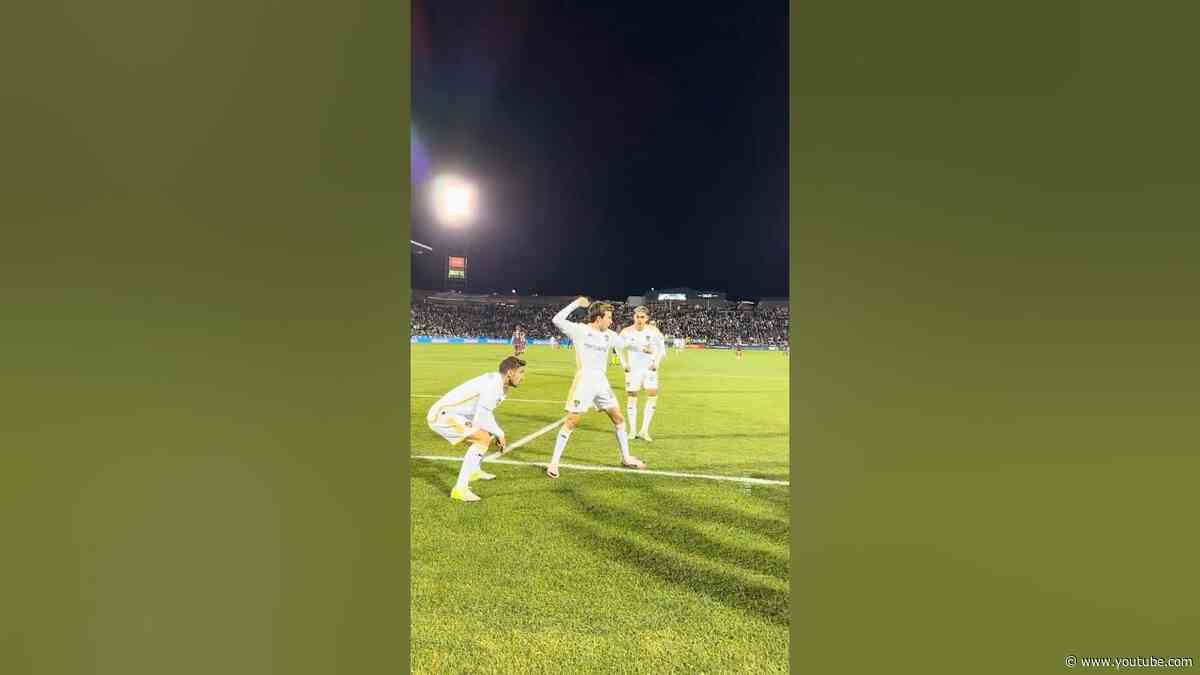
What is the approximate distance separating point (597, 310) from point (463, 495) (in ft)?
5.50

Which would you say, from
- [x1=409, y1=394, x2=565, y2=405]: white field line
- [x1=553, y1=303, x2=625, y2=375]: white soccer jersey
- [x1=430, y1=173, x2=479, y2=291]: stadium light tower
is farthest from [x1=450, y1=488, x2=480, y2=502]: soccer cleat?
[x1=409, y1=394, x2=565, y2=405]: white field line

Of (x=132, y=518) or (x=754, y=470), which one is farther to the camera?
(x=754, y=470)

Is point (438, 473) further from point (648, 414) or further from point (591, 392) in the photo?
point (648, 414)

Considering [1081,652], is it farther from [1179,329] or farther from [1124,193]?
[1124,193]

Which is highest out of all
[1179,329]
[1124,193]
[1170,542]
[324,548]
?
[1124,193]

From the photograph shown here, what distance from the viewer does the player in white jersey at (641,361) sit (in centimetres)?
498

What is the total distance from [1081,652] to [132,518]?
7.20 ft

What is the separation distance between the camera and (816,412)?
1.17 metres

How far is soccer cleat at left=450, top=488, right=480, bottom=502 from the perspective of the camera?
8.97 ft

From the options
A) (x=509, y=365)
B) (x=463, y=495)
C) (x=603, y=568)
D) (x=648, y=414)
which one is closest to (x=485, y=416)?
(x=509, y=365)

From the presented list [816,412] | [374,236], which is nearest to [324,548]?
[374,236]

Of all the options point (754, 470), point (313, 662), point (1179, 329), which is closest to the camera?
point (1179, 329)

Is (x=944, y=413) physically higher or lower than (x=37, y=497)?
higher

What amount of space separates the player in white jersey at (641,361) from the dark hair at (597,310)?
4.03 ft
